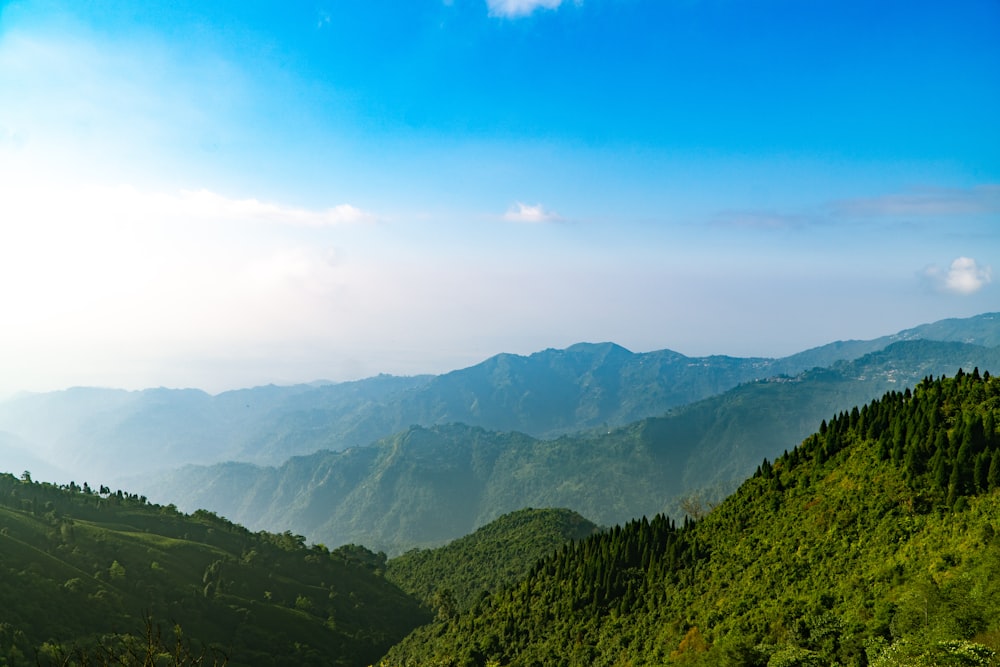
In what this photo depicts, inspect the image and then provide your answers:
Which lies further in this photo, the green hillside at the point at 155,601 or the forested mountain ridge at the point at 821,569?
the green hillside at the point at 155,601

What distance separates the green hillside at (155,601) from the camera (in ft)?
409

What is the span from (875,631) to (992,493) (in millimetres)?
24656

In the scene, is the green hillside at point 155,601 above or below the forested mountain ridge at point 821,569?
below

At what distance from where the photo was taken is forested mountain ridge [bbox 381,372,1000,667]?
156ft

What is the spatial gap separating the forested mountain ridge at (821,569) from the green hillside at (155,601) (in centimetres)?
6836

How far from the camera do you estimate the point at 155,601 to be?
15462cm

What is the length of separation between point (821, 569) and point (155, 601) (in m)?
168

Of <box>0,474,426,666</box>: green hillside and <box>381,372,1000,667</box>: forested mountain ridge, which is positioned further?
<box>0,474,426,666</box>: green hillside

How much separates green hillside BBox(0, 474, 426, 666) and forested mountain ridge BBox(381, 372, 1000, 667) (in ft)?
224

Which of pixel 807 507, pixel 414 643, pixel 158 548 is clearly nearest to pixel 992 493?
pixel 807 507

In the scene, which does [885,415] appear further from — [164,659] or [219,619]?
[219,619]

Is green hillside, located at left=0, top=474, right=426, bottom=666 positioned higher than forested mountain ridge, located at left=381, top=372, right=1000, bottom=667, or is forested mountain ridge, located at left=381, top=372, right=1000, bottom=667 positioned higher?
forested mountain ridge, located at left=381, top=372, right=1000, bottom=667

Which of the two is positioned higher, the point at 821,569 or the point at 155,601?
the point at 821,569

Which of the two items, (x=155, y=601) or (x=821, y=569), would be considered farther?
(x=155, y=601)
